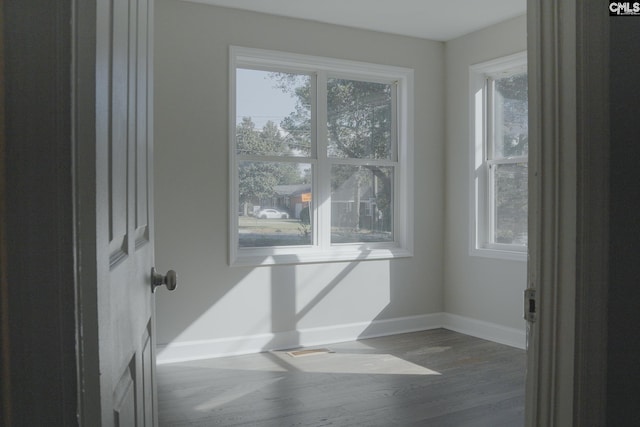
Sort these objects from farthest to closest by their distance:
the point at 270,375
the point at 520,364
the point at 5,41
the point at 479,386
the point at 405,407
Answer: the point at 520,364
the point at 270,375
the point at 479,386
the point at 405,407
the point at 5,41

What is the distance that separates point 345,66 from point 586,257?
12.4ft

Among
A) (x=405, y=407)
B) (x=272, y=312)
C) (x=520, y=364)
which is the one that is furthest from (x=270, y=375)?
(x=520, y=364)

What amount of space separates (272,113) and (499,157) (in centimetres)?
202

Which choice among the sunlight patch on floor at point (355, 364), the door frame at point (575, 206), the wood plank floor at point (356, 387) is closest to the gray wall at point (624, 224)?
the door frame at point (575, 206)

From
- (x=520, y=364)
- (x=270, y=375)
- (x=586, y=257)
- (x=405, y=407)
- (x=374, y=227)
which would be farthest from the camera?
(x=374, y=227)

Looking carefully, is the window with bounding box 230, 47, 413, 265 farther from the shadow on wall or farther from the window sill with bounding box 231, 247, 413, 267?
the shadow on wall

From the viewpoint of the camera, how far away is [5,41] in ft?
1.91

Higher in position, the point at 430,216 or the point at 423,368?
the point at 430,216

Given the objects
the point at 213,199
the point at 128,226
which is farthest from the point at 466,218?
the point at 128,226

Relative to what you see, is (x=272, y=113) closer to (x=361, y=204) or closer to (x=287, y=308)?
(x=361, y=204)

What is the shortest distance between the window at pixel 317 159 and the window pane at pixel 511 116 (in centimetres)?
77

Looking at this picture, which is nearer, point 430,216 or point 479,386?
point 479,386

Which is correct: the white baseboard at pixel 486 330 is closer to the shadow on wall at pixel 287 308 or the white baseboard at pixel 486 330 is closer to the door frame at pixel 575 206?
the shadow on wall at pixel 287 308

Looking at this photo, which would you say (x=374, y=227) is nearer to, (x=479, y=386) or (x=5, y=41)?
(x=479, y=386)
